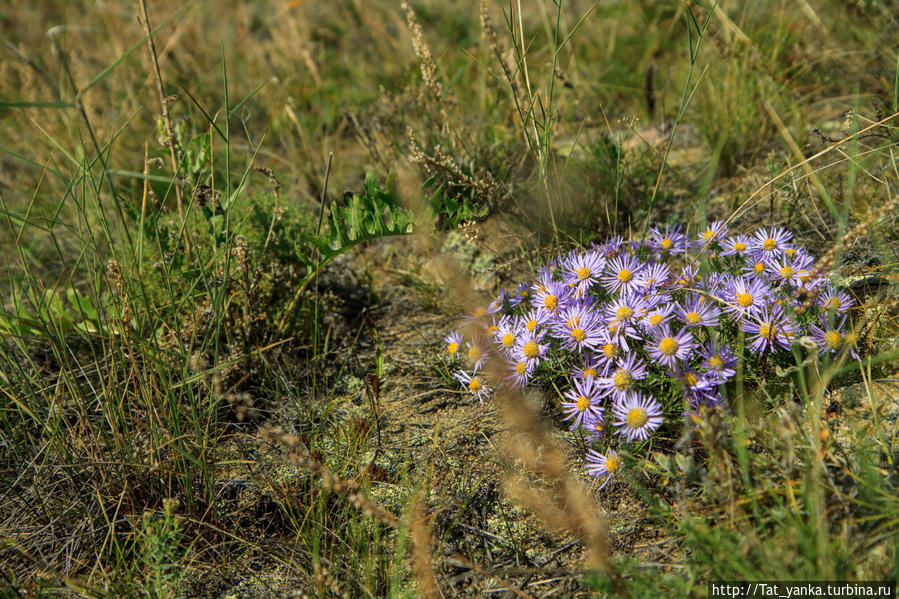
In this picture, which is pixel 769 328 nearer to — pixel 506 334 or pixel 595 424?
pixel 595 424

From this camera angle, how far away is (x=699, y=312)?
161cm

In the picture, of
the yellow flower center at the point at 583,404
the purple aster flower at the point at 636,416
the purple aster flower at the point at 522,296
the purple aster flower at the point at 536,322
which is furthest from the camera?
the purple aster flower at the point at 522,296

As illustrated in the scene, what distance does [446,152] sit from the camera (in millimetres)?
2695

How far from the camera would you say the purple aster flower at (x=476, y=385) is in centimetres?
183

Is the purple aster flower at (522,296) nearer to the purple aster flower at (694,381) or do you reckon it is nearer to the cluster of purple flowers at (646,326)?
the cluster of purple flowers at (646,326)

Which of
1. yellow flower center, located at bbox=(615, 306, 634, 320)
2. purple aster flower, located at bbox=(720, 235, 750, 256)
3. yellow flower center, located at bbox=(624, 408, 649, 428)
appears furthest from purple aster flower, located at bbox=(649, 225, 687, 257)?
yellow flower center, located at bbox=(624, 408, 649, 428)

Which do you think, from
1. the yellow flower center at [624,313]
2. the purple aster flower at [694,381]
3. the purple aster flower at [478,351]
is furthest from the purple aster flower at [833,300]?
the purple aster flower at [478,351]

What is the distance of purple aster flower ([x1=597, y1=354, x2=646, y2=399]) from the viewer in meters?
1.56

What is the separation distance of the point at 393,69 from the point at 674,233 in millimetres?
2392

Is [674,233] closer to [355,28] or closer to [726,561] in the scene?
[726,561]

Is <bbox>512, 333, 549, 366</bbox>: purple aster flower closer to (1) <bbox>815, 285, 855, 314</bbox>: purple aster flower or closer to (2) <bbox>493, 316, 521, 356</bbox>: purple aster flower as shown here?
(2) <bbox>493, 316, 521, 356</bbox>: purple aster flower

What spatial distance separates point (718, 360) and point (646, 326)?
0.18 meters

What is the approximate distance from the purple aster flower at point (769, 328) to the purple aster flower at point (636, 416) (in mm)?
290

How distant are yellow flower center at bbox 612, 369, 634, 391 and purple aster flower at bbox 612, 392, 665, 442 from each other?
0.08ft
